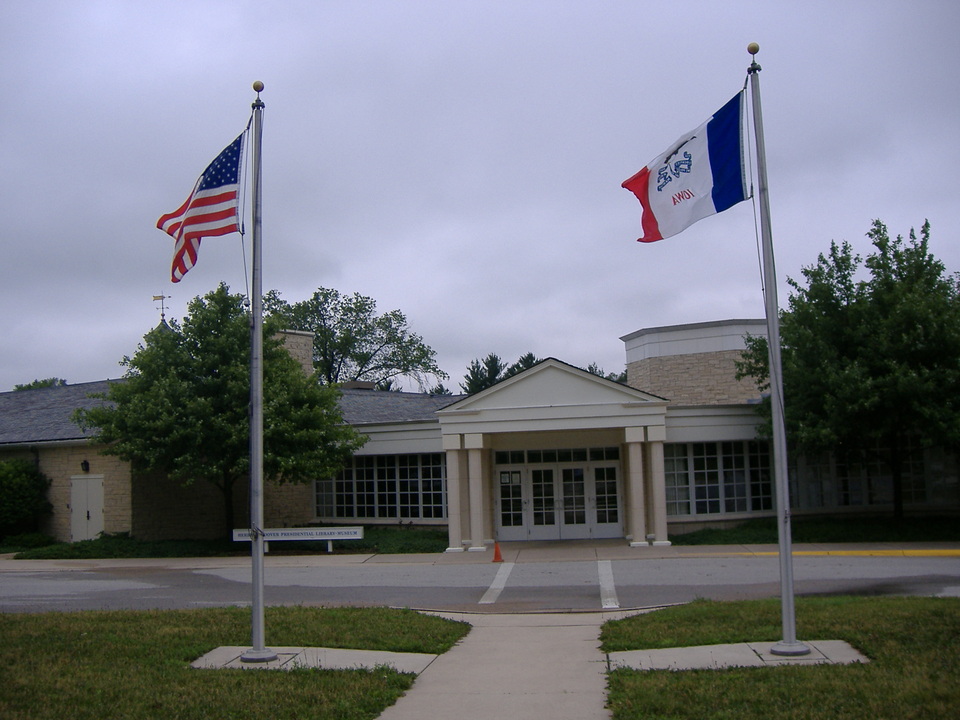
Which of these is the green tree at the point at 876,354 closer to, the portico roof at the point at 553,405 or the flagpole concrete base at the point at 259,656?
the portico roof at the point at 553,405

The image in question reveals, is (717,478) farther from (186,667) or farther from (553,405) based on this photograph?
(186,667)

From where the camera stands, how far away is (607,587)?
16.8 metres

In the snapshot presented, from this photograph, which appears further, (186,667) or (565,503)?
(565,503)

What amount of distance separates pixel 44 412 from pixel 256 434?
82.8 ft

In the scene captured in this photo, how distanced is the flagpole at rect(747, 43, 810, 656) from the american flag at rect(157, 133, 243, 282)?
5796 millimetres

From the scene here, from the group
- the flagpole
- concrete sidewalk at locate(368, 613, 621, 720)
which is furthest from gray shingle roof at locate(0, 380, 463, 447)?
the flagpole

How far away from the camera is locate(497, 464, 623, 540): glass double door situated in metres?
26.6

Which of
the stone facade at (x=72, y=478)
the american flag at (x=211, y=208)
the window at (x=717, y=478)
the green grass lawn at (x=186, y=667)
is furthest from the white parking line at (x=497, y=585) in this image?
the stone facade at (x=72, y=478)

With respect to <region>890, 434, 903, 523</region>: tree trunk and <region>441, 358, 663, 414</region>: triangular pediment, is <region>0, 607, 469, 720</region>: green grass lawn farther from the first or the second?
<region>890, 434, 903, 523</region>: tree trunk

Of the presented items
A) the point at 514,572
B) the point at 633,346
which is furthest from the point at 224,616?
the point at 633,346

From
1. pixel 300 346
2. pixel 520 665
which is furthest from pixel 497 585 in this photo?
pixel 300 346

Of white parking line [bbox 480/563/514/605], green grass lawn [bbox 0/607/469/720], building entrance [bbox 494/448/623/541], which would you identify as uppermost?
building entrance [bbox 494/448/623/541]

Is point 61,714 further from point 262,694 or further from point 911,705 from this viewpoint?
point 911,705

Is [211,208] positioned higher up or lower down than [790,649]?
higher up
